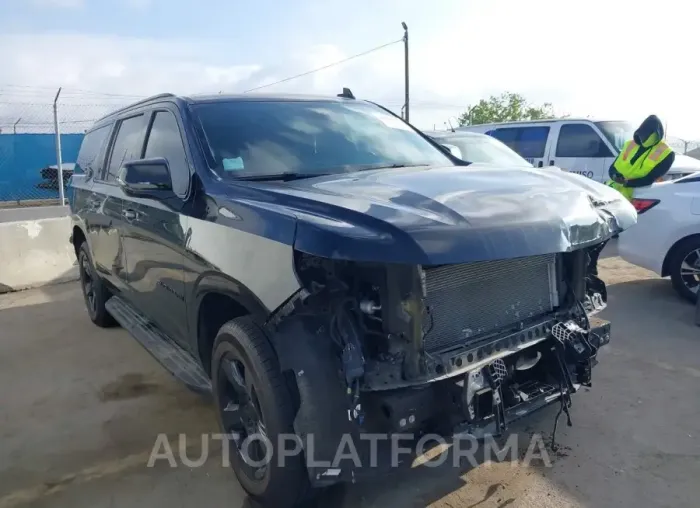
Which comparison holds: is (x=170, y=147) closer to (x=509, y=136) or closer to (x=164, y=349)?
(x=164, y=349)

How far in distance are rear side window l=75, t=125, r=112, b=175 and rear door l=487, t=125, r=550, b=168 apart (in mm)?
7698

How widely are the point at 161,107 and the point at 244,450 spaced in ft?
7.36

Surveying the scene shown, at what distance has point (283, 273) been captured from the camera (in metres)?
2.55

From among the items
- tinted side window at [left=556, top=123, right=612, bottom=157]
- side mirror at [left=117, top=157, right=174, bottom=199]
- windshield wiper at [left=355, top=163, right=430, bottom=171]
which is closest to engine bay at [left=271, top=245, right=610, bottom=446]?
windshield wiper at [left=355, top=163, right=430, bottom=171]

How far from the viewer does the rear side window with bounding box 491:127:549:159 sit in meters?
11.3

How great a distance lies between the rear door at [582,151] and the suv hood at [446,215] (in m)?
7.96

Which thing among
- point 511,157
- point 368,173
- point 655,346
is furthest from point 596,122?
point 368,173

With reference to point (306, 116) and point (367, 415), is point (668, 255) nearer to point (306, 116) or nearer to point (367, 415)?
point (306, 116)

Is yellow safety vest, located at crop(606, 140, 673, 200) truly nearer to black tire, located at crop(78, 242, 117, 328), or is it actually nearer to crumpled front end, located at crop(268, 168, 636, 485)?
crumpled front end, located at crop(268, 168, 636, 485)

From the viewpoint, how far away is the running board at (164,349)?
3.49 metres

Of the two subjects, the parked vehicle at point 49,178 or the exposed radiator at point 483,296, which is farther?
the parked vehicle at point 49,178

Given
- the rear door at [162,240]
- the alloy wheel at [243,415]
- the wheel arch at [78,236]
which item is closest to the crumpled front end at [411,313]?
the alloy wheel at [243,415]

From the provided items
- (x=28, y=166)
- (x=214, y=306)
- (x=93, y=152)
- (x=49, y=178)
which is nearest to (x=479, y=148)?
(x=93, y=152)

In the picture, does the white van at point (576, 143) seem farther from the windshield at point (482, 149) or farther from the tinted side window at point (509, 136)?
the windshield at point (482, 149)
